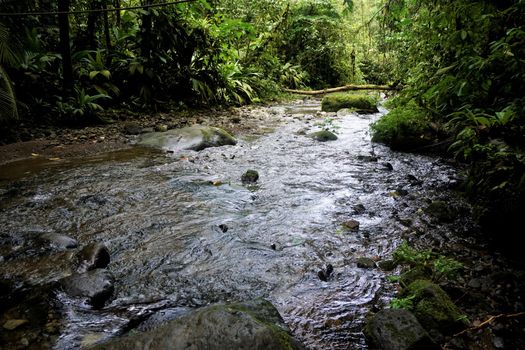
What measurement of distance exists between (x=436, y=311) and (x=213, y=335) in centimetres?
135

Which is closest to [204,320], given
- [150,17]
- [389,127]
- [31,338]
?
[31,338]

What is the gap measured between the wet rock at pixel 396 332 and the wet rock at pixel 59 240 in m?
2.40

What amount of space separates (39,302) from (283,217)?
7.42 feet

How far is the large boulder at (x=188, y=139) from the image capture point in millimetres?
6695

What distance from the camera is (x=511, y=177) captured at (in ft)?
9.05

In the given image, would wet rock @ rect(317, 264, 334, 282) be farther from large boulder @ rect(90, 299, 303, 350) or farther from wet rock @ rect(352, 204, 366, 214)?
wet rock @ rect(352, 204, 366, 214)

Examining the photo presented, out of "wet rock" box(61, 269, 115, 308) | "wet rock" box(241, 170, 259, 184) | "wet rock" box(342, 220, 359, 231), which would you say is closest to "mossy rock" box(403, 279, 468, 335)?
"wet rock" box(342, 220, 359, 231)

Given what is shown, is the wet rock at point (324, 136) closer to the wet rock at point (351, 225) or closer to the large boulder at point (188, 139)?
the large boulder at point (188, 139)

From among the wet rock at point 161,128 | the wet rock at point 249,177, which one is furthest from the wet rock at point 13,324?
the wet rock at point 161,128

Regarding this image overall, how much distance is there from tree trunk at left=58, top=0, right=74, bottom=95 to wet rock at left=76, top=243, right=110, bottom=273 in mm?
6458

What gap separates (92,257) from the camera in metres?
→ 2.83

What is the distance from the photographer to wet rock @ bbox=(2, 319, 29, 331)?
7.00 feet

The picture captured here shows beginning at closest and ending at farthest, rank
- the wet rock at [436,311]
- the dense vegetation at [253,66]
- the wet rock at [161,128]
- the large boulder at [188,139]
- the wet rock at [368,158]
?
the wet rock at [436,311], the dense vegetation at [253,66], the wet rock at [368,158], the large boulder at [188,139], the wet rock at [161,128]

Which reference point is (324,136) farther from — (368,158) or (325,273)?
(325,273)
